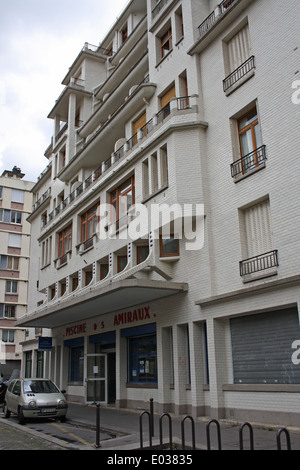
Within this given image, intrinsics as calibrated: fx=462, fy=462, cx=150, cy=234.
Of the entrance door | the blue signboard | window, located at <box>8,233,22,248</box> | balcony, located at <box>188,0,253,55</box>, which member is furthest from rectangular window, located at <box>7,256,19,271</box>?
balcony, located at <box>188,0,253,55</box>

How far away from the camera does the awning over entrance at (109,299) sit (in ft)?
52.1

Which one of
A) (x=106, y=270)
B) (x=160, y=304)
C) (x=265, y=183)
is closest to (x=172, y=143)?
(x=265, y=183)

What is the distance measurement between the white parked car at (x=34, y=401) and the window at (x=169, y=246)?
6.37 m

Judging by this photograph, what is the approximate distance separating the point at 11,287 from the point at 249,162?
3689cm

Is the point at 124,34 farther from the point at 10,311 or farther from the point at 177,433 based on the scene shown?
the point at 10,311

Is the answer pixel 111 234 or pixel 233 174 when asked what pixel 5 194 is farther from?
pixel 233 174

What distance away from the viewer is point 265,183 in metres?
13.8

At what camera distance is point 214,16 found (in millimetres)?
17375

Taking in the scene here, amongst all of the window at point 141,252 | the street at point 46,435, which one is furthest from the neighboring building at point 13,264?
the street at point 46,435

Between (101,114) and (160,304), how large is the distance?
526 inches

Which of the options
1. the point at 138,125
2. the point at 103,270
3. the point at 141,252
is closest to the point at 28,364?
the point at 103,270

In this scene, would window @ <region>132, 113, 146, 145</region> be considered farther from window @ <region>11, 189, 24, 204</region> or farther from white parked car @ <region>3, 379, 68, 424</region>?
window @ <region>11, 189, 24, 204</region>

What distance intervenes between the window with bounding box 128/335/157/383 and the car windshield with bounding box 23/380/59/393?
3.83 m
